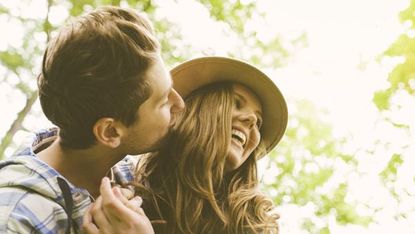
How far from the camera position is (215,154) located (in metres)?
2.42

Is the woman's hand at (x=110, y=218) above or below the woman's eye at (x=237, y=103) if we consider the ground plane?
below

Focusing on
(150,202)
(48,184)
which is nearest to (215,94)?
(150,202)

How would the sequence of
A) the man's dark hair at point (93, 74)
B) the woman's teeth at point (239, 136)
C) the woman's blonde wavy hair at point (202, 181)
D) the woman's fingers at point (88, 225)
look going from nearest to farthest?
the woman's fingers at point (88, 225) < the man's dark hair at point (93, 74) < the woman's blonde wavy hair at point (202, 181) < the woman's teeth at point (239, 136)

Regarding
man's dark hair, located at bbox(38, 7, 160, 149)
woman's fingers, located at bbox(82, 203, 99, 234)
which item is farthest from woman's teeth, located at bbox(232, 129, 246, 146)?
woman's fingers, located at bbox(82, 203, 99, 234)

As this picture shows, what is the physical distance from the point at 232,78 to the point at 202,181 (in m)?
0.62

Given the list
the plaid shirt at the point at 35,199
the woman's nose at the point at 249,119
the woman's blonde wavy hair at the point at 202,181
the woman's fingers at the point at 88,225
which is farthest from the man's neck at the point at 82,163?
the woman's nose at the point at 249,119

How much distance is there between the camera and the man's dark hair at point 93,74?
1871 mm

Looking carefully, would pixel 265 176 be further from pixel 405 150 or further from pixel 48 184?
pixel 48 184

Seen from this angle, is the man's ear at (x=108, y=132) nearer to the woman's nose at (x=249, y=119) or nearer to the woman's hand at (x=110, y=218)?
the woman's hand at (x=110, y=218)

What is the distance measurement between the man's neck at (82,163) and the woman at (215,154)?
287 millimetres

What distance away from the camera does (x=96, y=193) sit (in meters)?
2.08

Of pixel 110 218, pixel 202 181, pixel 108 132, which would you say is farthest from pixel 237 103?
pixel 110 218

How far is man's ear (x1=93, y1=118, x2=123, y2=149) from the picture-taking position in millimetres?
1968

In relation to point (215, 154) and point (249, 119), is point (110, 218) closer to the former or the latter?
point (215, 154)
